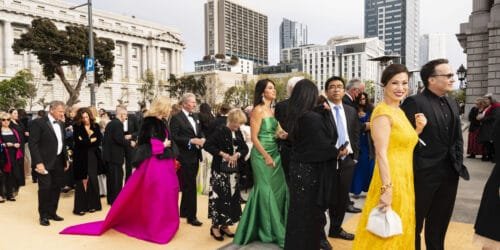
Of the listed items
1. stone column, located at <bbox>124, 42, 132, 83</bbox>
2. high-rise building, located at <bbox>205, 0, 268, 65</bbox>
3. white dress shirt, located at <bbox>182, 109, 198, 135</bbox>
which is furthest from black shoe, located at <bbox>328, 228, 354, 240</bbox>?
high-rise building, located at <bbox>205, 0, 268, 65</bbox>

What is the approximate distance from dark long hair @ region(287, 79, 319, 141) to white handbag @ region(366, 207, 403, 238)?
3.56 ft

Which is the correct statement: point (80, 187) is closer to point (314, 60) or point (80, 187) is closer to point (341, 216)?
point (341, 216)

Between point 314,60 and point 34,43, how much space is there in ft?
454

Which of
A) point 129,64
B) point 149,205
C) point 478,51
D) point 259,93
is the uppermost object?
point 129,64

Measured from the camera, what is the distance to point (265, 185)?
15.6ft

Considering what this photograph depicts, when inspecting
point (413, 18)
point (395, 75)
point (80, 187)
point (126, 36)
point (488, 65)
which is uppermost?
point (413, 18)

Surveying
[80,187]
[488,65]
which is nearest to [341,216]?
[80,187]

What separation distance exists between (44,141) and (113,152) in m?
1.51

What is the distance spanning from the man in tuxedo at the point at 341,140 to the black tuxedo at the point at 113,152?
4.64 meters

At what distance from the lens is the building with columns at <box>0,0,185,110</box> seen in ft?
211

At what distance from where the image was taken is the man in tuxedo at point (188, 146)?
605 cm

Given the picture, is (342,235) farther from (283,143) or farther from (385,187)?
(385,187)

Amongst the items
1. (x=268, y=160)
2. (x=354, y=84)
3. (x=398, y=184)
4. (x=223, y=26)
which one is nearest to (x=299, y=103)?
(x=268, y=160)

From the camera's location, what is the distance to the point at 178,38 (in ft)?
314
